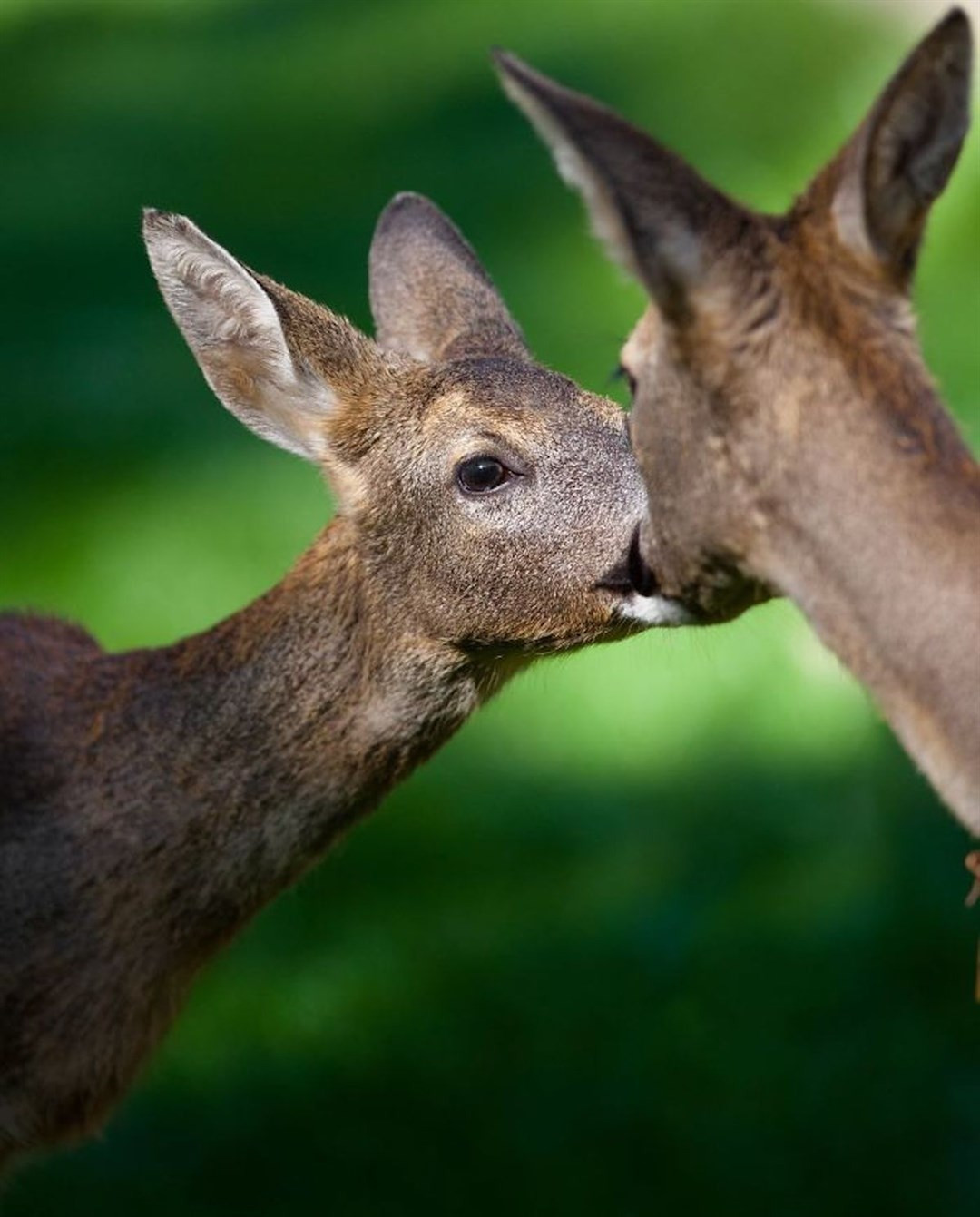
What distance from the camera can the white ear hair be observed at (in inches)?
184

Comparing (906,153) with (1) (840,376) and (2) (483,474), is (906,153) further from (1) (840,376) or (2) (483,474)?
(2) (483,474)

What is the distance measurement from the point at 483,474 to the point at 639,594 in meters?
0.48

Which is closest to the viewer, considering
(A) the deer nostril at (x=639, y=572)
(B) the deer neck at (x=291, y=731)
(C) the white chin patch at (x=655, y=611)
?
(C) the white chin patch at (x=655, y=611)

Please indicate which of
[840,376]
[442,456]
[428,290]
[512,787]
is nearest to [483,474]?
[442,456]

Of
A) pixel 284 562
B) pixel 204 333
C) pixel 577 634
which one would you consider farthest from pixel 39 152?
pixel 577 634

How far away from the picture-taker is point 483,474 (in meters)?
4.65

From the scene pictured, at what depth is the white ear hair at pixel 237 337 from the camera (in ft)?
15.3

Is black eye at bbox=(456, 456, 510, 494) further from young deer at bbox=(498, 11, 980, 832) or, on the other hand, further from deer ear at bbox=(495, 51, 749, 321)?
deer ear at bbox=(495, 51, 749, 321)

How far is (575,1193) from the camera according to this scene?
19.9 ft

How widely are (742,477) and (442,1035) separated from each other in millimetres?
3209

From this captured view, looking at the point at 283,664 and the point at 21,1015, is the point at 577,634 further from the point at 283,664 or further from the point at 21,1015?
the point at 21,1015

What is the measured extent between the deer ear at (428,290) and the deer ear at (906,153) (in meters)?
1.70

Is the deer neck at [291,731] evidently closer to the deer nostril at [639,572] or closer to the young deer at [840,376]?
the deer nostril at [639,572]

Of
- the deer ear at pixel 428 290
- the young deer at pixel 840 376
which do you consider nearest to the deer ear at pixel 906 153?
the young deer at pixel 840 376
